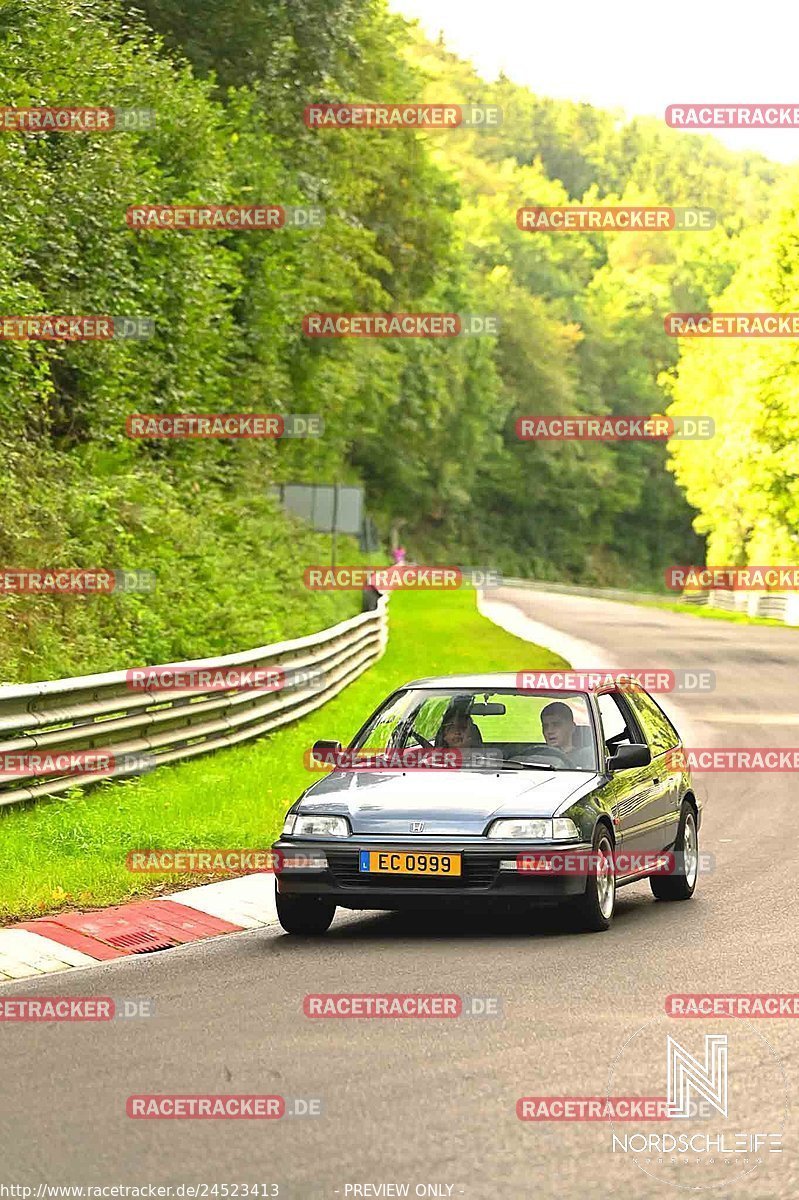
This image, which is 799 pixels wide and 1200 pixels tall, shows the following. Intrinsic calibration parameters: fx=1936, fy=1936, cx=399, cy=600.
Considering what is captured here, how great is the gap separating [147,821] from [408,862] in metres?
4.10

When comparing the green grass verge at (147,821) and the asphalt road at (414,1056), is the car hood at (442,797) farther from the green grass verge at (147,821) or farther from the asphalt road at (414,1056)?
the green grass verge at (147,821)

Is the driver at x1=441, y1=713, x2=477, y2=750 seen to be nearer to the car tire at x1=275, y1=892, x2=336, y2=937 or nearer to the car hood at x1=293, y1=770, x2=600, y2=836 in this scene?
the car hood at x1=293, y1=770, x2=600, y2=836

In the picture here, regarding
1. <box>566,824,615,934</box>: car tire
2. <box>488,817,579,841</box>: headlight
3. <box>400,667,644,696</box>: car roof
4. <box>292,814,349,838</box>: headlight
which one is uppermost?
<box>400,667,644,696</box>: car roof

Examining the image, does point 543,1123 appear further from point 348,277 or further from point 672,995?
point 348,277

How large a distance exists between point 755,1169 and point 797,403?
60838 millimetres

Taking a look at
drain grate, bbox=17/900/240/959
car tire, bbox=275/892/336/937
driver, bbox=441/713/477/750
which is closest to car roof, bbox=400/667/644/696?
driver, bbox=441/713/477/750

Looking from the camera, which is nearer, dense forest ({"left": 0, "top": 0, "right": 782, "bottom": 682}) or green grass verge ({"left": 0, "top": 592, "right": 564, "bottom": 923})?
green grass verge ({"left": 0, "top": 592, "right": 564, "bottom": 923})

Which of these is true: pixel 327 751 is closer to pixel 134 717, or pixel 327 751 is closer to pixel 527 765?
pixel 527 765

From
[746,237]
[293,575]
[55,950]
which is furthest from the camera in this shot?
[746,237]

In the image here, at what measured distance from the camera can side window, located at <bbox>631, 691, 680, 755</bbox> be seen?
42.3 ft

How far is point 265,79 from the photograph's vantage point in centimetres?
3525

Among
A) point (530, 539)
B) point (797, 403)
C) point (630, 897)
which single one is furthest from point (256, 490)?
point (530, 539)

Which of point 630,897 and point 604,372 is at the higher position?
point 604,372

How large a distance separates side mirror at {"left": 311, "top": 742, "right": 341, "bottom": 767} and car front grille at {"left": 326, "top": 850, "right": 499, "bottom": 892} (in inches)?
42.2
